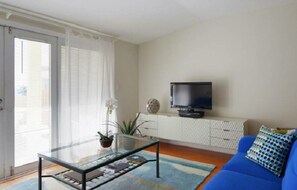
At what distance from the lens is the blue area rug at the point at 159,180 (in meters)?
2.41

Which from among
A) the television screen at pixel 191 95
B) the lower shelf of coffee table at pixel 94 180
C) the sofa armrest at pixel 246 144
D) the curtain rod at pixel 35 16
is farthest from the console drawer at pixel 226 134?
the curtain rod at pixel 35 16

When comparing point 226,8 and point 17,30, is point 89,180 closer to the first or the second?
point 17,30

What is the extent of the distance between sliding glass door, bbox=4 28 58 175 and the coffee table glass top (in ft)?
2.82

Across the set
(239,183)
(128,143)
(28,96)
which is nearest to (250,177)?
(239,183)

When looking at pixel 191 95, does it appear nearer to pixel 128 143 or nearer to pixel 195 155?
pixel 195 155

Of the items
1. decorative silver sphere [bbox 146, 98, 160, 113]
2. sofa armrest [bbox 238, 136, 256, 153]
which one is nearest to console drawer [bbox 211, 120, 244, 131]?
sofa armrest [bbox 238, 136, 256, 153]

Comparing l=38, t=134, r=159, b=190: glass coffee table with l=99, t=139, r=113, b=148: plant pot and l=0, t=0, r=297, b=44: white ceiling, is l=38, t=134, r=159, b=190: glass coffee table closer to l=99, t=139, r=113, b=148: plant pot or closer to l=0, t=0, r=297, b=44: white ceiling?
l=99, t=139, r=113, b=148: plant pot

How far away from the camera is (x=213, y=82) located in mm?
3729

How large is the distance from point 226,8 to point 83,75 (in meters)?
2.47

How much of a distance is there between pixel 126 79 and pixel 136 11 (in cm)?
161

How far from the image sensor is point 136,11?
3.10 m

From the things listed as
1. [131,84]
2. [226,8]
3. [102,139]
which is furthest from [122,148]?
[226,8]

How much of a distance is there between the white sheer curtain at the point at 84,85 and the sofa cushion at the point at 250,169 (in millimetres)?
2326

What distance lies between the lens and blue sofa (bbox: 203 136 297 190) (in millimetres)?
1479
